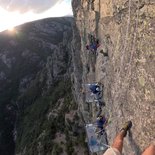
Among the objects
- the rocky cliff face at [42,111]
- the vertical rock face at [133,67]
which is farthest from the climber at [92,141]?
the rocky cliff face at [42,111]

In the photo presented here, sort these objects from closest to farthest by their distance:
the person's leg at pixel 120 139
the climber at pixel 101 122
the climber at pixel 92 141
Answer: the person's leg at pixel 120 139, the climber at pixel 101 122, the climber at pixel 92 141

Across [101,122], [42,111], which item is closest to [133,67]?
[101,122]

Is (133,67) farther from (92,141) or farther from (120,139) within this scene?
(92,141)

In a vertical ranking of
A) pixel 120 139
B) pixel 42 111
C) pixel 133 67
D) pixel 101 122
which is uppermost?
pixel 133 67

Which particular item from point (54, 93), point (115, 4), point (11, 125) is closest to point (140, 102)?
point (115, 4)

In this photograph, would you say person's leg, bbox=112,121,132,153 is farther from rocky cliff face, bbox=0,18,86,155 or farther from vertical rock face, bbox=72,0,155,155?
rocky cliff face, bbox=0,18,86,155

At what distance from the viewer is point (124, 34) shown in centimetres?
1902

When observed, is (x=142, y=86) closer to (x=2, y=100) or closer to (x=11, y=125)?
(x=11, y=125)

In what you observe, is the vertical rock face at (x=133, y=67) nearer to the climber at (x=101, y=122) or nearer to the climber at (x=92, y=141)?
the climber at (x=101, y=122)

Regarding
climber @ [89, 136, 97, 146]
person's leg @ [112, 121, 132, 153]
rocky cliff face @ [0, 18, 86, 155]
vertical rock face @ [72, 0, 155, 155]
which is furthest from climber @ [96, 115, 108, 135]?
rocky cliff face @ [0, 18, 86, 155]

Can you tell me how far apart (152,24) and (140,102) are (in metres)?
4.08

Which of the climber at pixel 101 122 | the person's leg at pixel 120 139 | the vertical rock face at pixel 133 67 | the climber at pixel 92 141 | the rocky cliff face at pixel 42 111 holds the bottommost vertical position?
the rocky cliff face at pixel 42 111

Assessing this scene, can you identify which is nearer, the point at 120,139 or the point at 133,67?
the point at 120,139

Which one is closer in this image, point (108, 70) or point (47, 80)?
point (108, 70)
